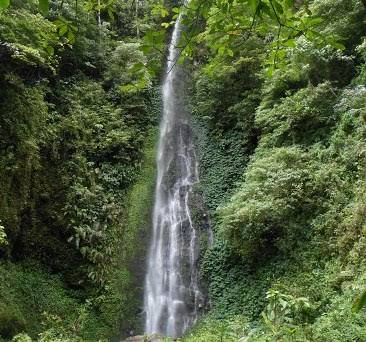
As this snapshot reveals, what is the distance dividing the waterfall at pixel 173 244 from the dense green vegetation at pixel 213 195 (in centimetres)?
41

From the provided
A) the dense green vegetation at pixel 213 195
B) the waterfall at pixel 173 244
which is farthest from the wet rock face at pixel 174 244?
the dense green vegetation at pixel 213 195

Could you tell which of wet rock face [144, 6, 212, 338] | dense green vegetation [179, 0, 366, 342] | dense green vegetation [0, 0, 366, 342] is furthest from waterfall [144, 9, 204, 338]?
dense green vegetation [179, 0, 366, 342]

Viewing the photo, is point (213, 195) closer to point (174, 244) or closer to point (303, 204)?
point (174, 244)

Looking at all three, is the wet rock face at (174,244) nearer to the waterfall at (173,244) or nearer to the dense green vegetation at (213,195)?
the waterfall at (173,244)

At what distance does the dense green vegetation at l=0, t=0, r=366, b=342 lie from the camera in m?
8.48

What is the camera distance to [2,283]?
945 centimetres

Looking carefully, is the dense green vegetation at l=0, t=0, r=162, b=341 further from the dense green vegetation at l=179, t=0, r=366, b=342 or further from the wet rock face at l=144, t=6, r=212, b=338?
the dense green vegetation at l=179, t=0, r=366, b=342

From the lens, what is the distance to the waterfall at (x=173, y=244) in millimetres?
11039

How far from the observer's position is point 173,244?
12727 millimetres

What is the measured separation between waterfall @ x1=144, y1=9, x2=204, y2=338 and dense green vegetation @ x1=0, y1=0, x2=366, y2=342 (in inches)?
16.3

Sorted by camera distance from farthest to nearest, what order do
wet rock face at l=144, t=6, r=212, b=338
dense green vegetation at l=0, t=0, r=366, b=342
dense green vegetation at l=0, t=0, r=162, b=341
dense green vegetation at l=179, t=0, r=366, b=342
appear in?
→ wet rock face at l=144, t=6, r=212, b=338, dense green vegetation at l=0, t=0, r=162, b=341, dense green vegetation at l=0, t=0, r=366, b=342, dense green vegetation at l=179, t=0, r=366, b=342

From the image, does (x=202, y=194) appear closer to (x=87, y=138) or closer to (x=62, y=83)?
(x=87, y=138)

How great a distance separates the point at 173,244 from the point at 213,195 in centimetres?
216

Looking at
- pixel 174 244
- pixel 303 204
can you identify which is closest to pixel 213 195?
pixel 174 244
